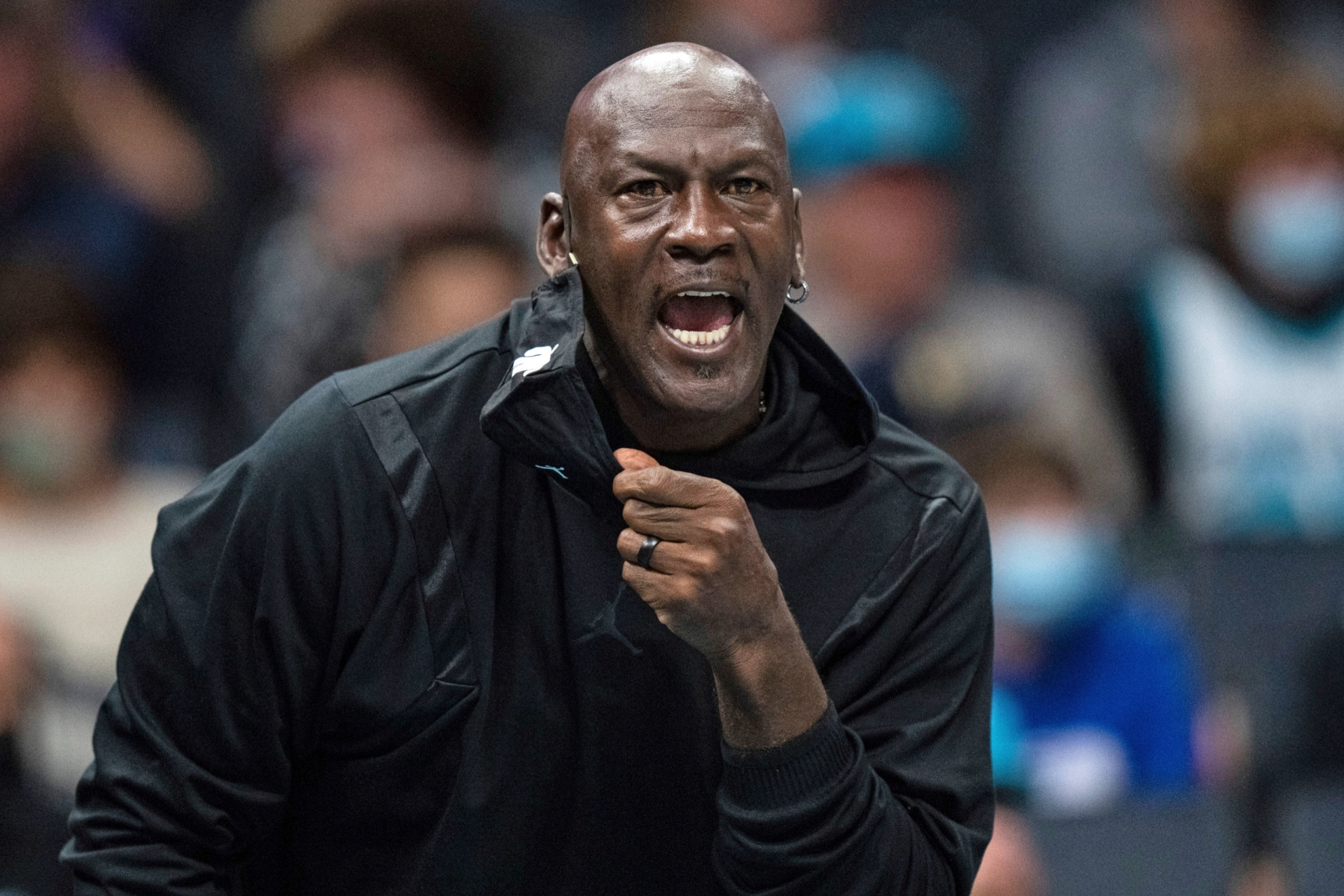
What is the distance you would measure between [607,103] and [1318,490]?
129 inches

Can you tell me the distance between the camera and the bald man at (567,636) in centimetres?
229

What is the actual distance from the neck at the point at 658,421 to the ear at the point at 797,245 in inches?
5.9

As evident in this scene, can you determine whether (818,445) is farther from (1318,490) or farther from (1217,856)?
(1318,490)

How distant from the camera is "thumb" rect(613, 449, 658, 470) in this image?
2225mm

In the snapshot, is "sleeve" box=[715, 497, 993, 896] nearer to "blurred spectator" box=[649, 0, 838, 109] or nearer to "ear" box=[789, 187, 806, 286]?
"ear" box=[789, 187, 806, 286]

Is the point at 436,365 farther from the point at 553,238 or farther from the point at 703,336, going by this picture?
the point at 703,336

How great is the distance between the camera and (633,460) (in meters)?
2.23

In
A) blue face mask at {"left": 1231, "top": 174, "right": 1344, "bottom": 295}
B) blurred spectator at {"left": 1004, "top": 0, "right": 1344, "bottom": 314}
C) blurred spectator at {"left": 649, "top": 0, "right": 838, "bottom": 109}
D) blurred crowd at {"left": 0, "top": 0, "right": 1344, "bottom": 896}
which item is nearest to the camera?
blurred crowd at {"left": 0, "top": 0, "right": 1344, "bottom": 896}

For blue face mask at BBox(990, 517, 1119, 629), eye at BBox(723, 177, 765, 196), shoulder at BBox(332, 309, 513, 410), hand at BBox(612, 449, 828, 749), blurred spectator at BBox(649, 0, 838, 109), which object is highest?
blurred spectator at BBox(649, 0, 838, 109)

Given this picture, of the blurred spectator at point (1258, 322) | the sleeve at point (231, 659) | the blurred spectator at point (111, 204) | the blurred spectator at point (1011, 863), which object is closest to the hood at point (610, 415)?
the sleeve at point (231, 659)

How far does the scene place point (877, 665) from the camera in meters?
2.47

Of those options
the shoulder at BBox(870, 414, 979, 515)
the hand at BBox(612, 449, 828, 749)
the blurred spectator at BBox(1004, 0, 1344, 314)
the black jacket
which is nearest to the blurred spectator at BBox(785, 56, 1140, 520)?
the blurred spectator at BBox(1004, 0, 1344, 314)

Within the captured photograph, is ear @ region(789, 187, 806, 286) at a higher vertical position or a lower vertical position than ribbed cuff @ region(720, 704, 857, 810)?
higher

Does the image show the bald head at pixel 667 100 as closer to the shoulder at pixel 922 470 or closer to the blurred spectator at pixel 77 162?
the shoulder at pixel 922 470
